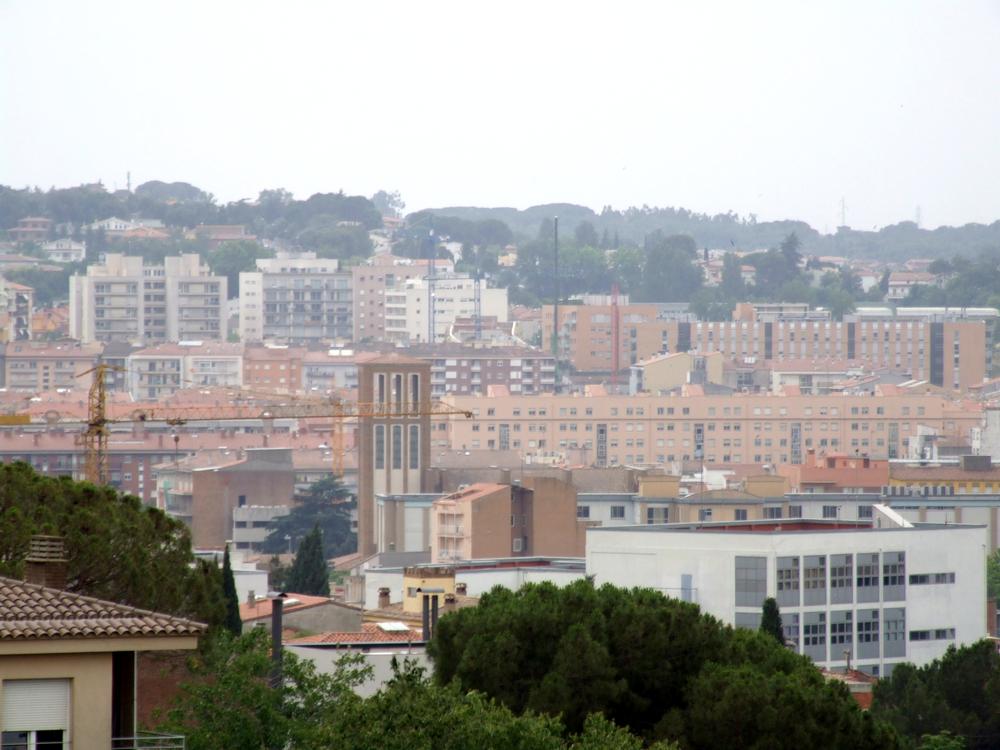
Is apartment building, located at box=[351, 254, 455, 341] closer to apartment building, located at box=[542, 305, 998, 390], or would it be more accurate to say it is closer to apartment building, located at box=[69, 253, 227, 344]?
apartment building, located at box=[69, 253, 227, 344]

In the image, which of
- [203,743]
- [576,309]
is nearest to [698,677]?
[203,743]

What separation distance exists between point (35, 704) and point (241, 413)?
8798cm

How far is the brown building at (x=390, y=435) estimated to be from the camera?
67250 millimetres

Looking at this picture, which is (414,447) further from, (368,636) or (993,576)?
(368,636)

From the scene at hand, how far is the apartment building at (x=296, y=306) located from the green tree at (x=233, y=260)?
397 inches

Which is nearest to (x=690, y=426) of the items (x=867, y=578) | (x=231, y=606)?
(x=867, y=578)

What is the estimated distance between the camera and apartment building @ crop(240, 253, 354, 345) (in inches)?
5310

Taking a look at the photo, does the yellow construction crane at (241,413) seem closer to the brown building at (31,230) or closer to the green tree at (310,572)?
the green tree at (310,572)

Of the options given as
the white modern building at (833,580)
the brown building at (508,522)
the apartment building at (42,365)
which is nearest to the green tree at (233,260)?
the apartment building at (42,365)

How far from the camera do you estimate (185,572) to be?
17.4 meters

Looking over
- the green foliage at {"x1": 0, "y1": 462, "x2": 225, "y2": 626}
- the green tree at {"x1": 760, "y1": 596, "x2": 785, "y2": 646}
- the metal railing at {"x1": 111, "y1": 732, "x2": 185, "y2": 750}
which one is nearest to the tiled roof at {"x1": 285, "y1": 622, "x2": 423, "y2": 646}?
the green tree at {"x1": 760, "y1": 596, "x2": 785, "y2": 646}

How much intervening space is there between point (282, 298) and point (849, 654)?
103m

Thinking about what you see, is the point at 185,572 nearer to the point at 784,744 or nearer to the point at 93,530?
the point at 93,530

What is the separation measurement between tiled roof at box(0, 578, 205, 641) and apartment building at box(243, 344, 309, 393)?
103 metres
